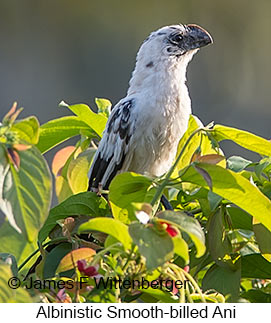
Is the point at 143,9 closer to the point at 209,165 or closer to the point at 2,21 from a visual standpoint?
the point at 2,21

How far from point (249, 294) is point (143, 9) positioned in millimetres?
3973

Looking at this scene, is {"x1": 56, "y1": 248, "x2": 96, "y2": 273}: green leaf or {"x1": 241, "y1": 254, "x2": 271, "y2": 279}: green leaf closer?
{"x1": 56, "y1": 248, "x2": 96, "y2": 273}: green leaf

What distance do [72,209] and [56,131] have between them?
236 mm

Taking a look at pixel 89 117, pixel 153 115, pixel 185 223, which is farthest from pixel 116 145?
pixel 185 223

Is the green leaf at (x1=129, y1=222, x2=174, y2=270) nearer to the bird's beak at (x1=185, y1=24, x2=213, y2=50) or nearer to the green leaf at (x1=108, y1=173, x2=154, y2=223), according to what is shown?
the green leaf at (x1=108, y1=173, x2=154, y2=223)

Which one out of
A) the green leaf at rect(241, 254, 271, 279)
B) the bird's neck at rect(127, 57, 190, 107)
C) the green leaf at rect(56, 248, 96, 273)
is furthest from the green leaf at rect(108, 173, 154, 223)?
the bird's neck at rect(127, 57, 190, 107)

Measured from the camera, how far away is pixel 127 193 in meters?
0.96

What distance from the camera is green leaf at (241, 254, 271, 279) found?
1.06 meters

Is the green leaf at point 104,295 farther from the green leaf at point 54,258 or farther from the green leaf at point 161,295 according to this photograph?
the green leaf at point 54,258

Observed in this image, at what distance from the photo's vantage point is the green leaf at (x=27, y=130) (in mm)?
772

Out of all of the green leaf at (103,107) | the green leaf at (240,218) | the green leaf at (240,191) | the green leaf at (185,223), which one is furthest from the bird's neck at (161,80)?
the green leaf at (185,223)

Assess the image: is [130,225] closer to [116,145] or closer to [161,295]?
[161,295]

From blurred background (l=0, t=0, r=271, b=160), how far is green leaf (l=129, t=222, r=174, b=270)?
3623mm

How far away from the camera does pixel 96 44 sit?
4586mm
